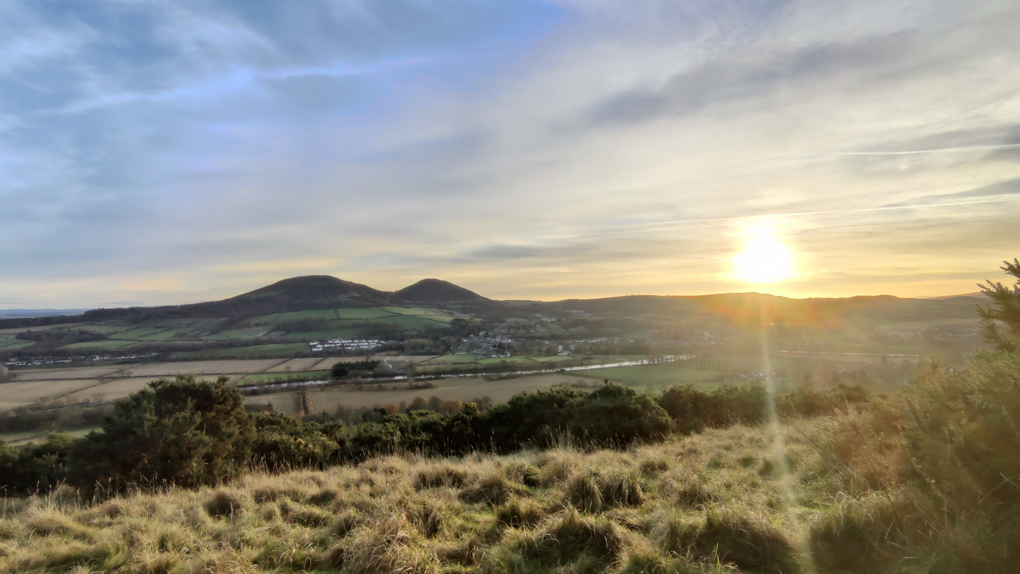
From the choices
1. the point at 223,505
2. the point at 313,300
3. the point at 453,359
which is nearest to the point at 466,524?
the point at 223,505

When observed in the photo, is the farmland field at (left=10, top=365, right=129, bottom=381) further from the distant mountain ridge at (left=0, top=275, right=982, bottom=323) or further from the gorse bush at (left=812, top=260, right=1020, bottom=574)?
the gorse bush at (left=812, top=260, right=1020, bottom=574)

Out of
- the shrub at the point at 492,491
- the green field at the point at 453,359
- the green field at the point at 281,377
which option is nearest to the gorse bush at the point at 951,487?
the shrub at the point at 492,491

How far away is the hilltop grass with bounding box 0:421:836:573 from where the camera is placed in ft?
12.8

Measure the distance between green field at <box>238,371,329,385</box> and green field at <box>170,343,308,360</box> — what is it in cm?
907

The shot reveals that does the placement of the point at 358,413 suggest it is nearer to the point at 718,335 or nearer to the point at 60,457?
the point at 60,457

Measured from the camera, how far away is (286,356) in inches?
1713

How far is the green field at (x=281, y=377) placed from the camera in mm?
32688

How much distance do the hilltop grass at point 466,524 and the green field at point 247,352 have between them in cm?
4169

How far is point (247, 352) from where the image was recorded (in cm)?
4416

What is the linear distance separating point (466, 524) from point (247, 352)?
47.2m

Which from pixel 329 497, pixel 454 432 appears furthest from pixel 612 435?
pixel 329 497

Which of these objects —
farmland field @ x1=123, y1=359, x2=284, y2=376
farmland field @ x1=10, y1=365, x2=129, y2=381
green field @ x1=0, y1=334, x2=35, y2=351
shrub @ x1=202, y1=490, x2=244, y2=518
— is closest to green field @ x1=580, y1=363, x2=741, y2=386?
shrub @ x1=202, y1=490, x2=244, y2=518

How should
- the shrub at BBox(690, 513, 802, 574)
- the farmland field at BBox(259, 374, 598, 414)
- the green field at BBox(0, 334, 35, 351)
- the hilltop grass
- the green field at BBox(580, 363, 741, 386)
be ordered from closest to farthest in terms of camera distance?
1. the shrub at BBox(690, 513, 802, 574)
2. the hilltop grass
3. the farmland field at BBox(259, 374, 598, 414)
4. the green field at BBox(580, 363, 741, 386)
5. the green field at BBox(0, 334, 35, 351)

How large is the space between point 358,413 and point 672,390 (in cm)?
1708
